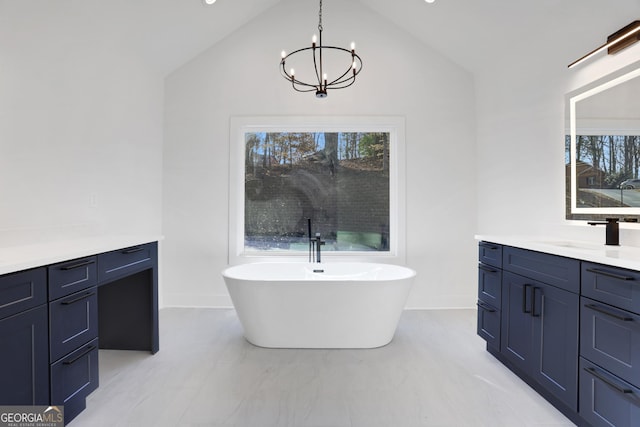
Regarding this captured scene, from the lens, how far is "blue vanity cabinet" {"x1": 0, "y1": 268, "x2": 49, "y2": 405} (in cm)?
136

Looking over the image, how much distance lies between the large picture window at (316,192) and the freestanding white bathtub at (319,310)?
1.27 m

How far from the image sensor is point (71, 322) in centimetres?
174

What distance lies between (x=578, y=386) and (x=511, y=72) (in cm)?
271

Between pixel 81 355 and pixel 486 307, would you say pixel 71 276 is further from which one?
pixel 486 307

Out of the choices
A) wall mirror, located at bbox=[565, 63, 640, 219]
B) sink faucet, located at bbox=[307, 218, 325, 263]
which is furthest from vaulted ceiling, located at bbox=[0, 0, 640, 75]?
sink faucet, located at bbox=[307, 218, 325, 263]

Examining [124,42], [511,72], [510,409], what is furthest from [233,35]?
[510,409]

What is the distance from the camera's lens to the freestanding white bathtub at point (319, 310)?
2672 mm

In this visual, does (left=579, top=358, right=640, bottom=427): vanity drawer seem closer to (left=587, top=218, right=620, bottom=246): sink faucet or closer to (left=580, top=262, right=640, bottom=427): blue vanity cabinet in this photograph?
(left=580, top=262, right=640, bottom=427): blue vanity cabinet

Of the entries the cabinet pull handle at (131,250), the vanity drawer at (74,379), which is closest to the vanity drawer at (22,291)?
the vanity drawer at (74,379)

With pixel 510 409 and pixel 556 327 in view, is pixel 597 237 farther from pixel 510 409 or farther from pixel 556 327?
pixel 510 409

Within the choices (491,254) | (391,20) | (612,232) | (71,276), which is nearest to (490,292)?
(491,254)

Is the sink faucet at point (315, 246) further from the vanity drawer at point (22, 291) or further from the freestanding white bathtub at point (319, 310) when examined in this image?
the vanity drawer at point (22, 291)

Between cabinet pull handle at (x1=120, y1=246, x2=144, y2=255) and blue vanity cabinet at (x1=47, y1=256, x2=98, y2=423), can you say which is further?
cabinet pull handle at (x1=120, y1=246, x2=144, y2=255)

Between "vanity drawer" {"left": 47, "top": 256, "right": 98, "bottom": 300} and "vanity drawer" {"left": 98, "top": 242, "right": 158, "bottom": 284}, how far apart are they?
0.07 metres
